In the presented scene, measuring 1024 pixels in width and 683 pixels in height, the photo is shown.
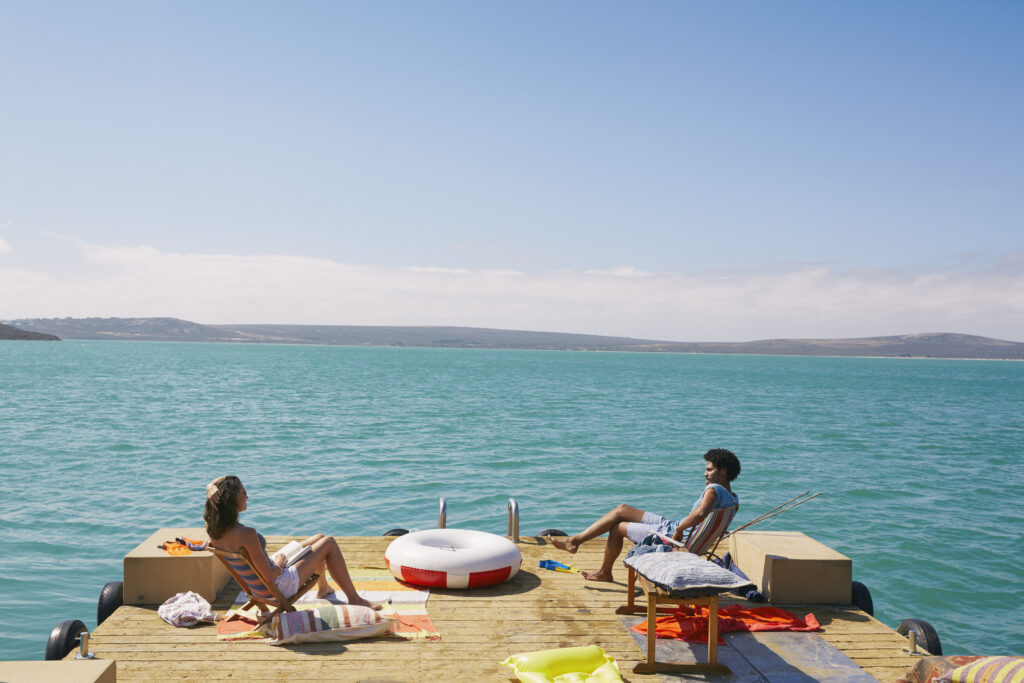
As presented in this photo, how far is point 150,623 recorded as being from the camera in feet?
19.6

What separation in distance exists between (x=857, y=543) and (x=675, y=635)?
31.3ft

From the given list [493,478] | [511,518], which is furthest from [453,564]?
[493,478]

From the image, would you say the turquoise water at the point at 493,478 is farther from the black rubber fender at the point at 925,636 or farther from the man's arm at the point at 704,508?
the man's arm at the point at 704,508

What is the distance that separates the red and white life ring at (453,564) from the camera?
270 inches

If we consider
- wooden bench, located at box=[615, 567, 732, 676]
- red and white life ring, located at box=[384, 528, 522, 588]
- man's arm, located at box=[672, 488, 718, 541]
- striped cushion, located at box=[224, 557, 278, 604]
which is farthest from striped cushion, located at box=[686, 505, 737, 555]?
striped cushion, located at box=[224, 557, 278, 604]

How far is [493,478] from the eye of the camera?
761 inches

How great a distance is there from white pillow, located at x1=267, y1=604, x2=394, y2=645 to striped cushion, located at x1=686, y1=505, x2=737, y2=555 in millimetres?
2664

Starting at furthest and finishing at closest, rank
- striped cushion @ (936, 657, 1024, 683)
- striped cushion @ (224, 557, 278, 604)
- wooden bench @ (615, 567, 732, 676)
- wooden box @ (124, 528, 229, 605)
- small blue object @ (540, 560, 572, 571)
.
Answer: small blue object @ (540, 560, 572, 571)
wooden box @ (124, 528, 229, 605)
striped cushion @ (224, 557, 278, 604)
wooden bench @ (615, 567, 732, 676)
striped cushion @ (936, 657, 1024, 683)

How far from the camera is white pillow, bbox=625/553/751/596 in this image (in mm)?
5316

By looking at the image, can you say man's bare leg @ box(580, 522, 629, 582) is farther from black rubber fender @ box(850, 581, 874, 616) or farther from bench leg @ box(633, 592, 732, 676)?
black rubber fender @ box(850, 581, 874, 616)

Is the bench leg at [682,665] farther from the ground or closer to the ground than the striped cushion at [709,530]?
closer to the ground

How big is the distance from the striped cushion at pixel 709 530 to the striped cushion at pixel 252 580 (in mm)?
3521

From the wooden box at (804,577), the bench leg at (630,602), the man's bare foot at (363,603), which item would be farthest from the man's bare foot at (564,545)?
the man's bare foot at (363,603)

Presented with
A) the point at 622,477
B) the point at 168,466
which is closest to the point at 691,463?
the point at 622,477
